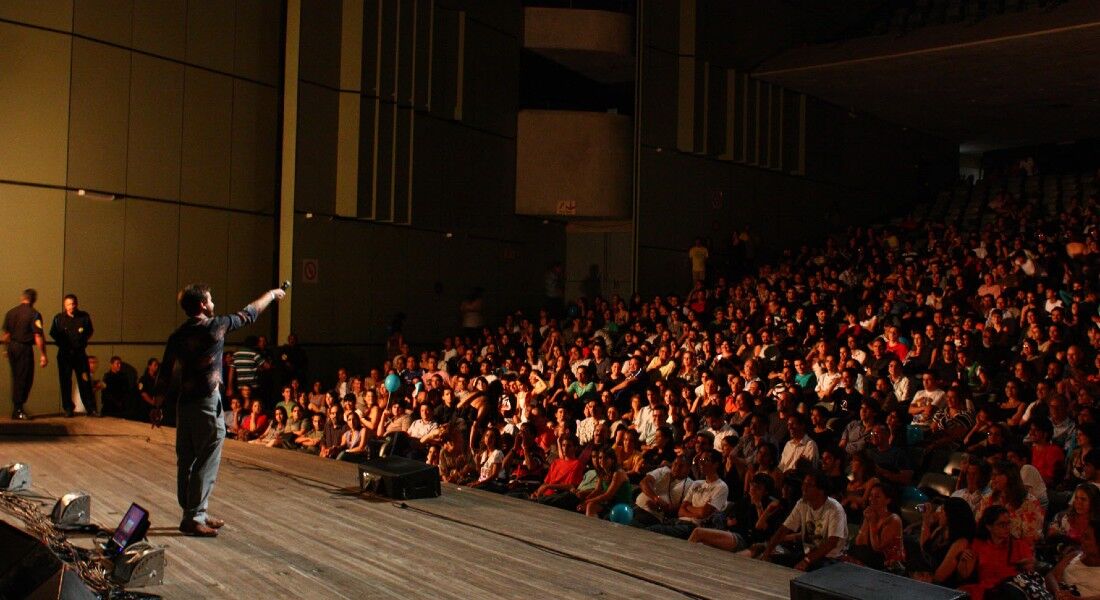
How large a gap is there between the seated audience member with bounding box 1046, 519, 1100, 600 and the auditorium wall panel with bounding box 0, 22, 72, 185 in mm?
10144

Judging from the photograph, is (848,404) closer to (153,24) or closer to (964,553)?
(964,553)

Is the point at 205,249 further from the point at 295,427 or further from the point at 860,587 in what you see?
the point at 860,587

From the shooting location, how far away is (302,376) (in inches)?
484

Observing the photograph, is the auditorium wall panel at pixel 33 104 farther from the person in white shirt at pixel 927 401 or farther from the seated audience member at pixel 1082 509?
the seated audience member at pixel 1082 509

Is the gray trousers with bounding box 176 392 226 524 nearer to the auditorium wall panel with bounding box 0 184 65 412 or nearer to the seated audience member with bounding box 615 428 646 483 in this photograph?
the seated audience member with bounding box 615 428 646 483

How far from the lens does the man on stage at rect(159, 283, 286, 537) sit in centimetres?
489

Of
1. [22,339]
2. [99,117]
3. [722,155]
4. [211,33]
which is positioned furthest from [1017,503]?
[722,155]

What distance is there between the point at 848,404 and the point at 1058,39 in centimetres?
717

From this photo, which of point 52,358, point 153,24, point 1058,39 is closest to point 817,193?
point 1058,39

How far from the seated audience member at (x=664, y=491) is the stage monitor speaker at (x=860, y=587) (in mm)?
3139

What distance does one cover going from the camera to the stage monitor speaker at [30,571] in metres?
2.74

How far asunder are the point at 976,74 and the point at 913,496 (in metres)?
10.1

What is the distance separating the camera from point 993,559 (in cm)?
467

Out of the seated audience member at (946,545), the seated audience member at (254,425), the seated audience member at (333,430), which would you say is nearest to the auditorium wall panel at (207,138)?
the seated audience member at (254,425)
